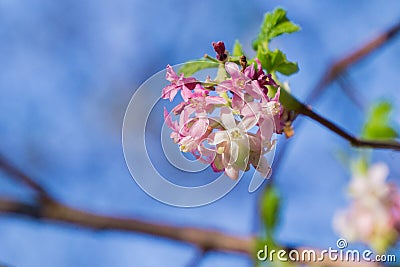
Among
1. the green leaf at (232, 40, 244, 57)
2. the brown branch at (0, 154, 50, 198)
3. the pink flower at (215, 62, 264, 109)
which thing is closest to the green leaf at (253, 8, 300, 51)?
the green leaf at (232, 40, 244, 57)

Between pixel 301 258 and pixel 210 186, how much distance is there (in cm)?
57

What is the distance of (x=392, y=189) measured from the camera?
6.08ft

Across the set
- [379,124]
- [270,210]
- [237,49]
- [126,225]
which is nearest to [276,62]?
[237,49]

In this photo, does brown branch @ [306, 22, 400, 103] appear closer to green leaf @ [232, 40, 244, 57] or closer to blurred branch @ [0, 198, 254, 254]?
blurred branch @ [0, 198, 254, 254]

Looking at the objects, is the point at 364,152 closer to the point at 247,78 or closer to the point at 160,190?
the point at 160,190

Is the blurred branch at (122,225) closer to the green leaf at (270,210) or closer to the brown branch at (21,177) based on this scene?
the brown branch at (21,177)

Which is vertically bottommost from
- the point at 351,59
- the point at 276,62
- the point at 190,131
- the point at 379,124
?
the point at 190,131

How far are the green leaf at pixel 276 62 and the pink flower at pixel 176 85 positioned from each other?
0.12 metres

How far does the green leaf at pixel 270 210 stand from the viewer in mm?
1352

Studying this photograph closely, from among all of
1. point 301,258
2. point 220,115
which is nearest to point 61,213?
point 301,258

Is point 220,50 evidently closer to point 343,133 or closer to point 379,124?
point 343,133

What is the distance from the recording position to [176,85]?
2.43ft

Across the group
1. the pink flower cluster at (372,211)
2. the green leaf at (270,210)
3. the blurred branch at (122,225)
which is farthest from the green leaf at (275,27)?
the pink flower cluster at (372,211)

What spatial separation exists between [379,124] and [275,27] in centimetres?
47
